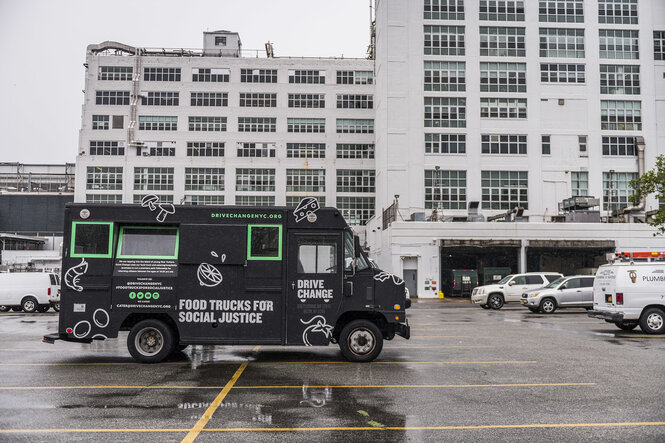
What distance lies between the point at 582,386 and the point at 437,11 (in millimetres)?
46905

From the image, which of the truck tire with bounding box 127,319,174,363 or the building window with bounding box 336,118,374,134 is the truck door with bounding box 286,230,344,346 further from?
the building window with bounding box 336,118,374,134

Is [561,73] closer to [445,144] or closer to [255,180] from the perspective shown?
[445,144]

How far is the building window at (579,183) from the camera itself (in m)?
49.8

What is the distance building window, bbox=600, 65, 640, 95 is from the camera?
50812 millimetres

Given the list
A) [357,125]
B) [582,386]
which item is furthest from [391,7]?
[582,386]

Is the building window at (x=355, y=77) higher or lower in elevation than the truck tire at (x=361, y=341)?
higher

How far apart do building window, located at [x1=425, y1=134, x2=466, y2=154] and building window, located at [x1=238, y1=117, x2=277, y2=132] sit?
2018 cm

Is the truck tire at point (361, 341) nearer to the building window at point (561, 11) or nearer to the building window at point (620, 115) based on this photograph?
the building window at point (620, 115)

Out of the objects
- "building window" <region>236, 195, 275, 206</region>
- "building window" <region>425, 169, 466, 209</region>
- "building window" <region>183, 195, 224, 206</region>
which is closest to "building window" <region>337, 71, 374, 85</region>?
"building window" <region>236, 195, 275, 206</region>

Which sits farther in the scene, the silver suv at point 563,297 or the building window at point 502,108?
the building window at point 502,108

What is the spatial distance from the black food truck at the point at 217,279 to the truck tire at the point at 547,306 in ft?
52.9

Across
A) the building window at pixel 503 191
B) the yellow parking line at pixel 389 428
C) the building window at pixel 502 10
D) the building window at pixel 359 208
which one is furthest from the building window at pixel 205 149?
the yellow parking line at pixel 389 428

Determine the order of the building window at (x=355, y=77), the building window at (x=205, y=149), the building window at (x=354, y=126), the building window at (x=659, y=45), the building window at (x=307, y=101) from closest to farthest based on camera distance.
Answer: the building window at (x=659, y=45) → the building window at (x=205, y=149) → the building window at (x=354, y=126) → the building window at (x=307, y=101) → the building window at (x=355, y=77)

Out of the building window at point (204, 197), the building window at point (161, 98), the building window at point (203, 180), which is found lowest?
the building window at point (204, 197)
